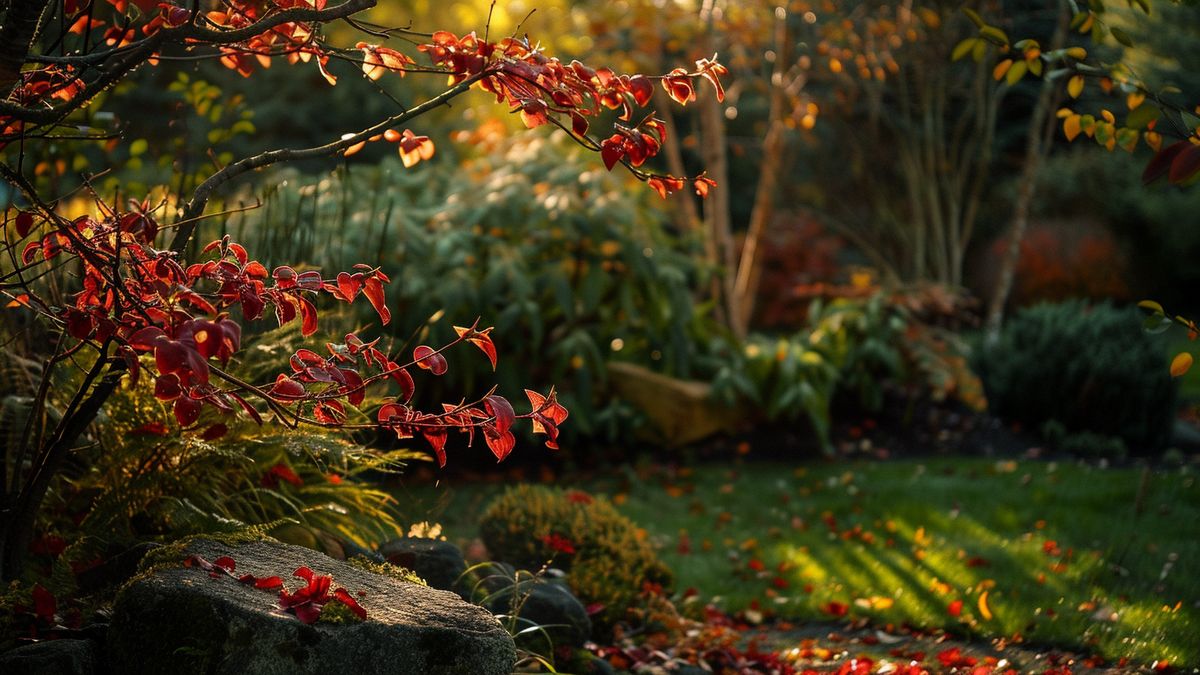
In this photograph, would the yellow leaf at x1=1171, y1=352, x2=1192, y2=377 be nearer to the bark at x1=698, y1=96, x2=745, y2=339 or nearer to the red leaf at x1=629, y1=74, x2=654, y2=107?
the red leaf at x1=629, y1=74, x2=654, y2=107

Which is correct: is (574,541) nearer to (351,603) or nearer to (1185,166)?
(351,603)

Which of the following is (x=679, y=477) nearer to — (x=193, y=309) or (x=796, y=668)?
(x=796, y=668)

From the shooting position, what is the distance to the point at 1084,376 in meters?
7.14

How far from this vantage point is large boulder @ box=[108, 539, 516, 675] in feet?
7.18

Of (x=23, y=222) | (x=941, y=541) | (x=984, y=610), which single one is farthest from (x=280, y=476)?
(x=941, y=541)

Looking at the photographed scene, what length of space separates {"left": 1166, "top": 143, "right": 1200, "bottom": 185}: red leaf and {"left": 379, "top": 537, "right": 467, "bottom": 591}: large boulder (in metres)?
2.28

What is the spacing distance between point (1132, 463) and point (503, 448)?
5450 mm

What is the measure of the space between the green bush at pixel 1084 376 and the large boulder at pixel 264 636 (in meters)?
5.78

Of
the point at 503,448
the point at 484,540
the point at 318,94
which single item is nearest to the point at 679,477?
the point at 484,540

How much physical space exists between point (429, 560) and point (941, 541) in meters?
2.71

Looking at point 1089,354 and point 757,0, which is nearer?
point 1089,354

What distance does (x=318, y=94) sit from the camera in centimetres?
1451

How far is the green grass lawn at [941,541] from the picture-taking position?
12.8 feet

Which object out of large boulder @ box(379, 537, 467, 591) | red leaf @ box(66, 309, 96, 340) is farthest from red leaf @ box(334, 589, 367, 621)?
large boulder @ box(379, 537, 467, 591)
